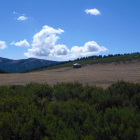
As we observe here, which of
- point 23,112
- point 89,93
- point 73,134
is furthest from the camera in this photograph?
point 89,93

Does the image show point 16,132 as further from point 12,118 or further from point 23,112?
point 23,112

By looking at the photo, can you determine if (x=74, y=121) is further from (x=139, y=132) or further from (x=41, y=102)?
(x=41, y=102)

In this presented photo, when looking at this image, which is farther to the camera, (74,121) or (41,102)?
(41,102)

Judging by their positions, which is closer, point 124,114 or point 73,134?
point 73,134

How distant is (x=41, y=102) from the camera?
22.2 ft

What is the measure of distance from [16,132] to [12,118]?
0.46 metres

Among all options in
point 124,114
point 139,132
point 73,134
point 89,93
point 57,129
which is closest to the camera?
point 139,132

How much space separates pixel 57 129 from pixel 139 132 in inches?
64.9

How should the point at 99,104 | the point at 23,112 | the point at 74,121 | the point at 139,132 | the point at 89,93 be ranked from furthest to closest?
the point at 89,93, the point at 99,104, the point at 23,112, the point at 74,121, the point at 139,132

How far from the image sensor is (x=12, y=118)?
4707mm

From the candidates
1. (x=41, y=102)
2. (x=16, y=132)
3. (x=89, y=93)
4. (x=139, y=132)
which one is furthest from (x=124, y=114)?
(x=89, y=93)

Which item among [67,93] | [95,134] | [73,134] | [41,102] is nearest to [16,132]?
[73,134]

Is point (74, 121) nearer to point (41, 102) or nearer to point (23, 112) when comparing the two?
point (23, 112)

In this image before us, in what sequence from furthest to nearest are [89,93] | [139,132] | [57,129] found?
[89,93]
[57,129]
[139,132]
